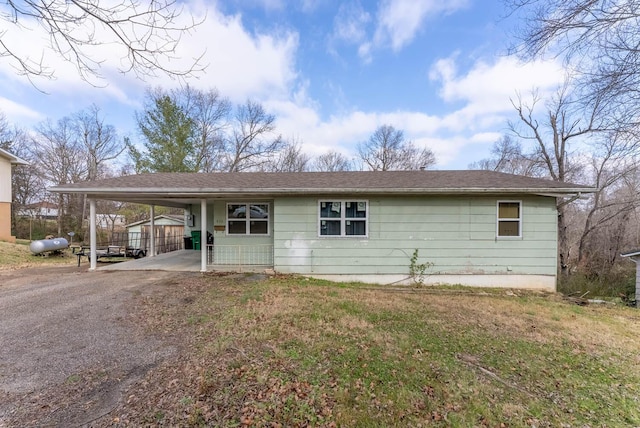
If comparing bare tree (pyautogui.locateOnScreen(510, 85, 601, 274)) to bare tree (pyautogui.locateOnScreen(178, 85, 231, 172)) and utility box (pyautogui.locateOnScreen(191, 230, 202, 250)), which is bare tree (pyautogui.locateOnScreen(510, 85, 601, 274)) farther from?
bare tree (pyautogui.locateOnScreen(178, 85, 231, 172))

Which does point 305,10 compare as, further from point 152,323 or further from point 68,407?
point 68,407

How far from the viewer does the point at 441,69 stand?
12977mm

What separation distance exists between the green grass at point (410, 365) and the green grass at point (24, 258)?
967cm

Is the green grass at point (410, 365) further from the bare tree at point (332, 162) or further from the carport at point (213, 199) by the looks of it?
the bare tree at point (332, 162)

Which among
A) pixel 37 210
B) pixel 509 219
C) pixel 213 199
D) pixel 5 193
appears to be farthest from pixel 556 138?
pixel 37 210

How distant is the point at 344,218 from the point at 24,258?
13.1 metres

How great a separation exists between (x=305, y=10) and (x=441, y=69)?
22.3 ft

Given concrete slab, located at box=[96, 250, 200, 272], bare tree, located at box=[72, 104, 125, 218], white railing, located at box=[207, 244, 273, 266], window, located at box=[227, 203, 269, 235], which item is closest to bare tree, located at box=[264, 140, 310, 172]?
bare tree, located at box=[72, 104, 125, 218]

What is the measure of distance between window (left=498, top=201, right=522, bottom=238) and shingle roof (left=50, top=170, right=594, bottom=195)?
64cm

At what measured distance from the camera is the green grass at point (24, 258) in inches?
404

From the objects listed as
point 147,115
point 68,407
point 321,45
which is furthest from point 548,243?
point 147,115

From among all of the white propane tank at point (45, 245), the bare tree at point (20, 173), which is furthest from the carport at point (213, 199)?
the bare tree at point (20, 173)

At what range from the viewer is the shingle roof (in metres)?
7.66

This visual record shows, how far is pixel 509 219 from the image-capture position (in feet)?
26.8
